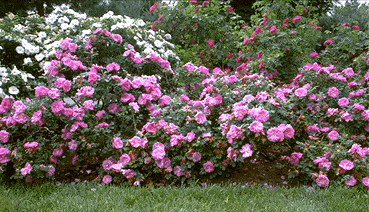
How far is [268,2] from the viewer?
687 cm

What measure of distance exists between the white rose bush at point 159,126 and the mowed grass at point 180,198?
→ 232mm

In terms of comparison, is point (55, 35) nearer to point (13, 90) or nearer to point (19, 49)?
point (19, 49)

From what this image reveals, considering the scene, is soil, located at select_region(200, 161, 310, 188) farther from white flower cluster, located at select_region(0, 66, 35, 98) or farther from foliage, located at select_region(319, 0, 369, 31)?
foliage, located at select_region(319, 0, 369, 31)

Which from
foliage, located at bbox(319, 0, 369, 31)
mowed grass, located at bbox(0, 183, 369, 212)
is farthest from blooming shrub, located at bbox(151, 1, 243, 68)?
mowed grass, located at bbox(0, 183, 369, 212)

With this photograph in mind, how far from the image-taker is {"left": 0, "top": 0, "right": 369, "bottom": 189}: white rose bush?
3.50m

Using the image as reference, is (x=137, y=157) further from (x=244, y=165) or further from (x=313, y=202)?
(x=313, y=202)

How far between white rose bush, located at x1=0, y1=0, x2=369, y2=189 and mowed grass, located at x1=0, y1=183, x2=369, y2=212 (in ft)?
0.76

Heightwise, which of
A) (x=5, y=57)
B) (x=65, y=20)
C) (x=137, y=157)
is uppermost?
(x=65, y=20)

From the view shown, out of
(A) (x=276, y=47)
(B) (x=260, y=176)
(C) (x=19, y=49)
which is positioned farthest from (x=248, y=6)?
(B) (x=260, y=176)

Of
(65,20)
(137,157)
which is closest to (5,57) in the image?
(65,20)

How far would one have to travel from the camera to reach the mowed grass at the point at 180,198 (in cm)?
285

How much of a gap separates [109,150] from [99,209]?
3.31ft

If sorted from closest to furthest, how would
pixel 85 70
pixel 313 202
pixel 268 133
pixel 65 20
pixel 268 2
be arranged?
1. pixel 313 202
2. pixel 268 133
3. pixel 85 70
4. pixel 65 20
5. pixel 268 2

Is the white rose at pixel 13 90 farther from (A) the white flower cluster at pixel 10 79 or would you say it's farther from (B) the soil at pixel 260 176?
(B) the soil at pixel 260 176
